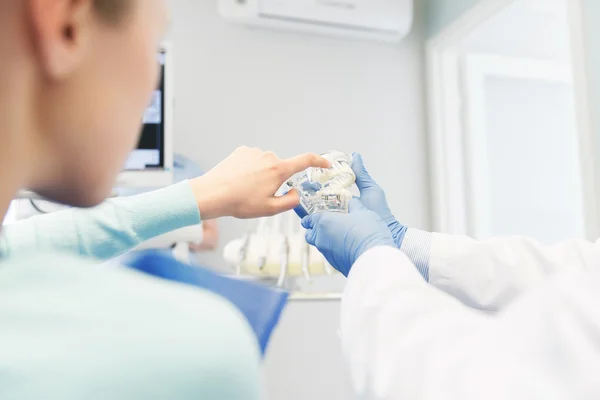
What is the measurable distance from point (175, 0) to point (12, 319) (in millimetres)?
1796

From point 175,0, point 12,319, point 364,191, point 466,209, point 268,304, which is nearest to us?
point 12,319

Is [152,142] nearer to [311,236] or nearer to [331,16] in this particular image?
[311,236]

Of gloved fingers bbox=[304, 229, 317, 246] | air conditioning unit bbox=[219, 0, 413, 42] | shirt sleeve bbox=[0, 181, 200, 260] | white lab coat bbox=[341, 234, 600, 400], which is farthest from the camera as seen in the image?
air conditioning unit bbox=[219, 0, 413, 42]

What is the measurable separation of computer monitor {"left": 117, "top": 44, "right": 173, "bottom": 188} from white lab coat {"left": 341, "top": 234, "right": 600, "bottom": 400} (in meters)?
0.87

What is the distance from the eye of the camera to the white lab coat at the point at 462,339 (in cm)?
38

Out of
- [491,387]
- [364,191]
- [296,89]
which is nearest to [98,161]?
[491,387]

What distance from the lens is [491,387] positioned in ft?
1.24

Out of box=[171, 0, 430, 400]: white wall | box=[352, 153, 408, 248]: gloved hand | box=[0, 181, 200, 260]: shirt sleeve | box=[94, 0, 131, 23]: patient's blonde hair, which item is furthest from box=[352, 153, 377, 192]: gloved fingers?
box=[171, 0, 430, 400]: white wall

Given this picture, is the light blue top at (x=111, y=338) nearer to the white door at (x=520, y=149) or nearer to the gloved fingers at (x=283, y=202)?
the gloved fingers at (x=283, y=202)

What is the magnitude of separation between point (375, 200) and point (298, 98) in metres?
1.03

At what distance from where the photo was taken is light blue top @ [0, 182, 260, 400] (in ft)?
0.53

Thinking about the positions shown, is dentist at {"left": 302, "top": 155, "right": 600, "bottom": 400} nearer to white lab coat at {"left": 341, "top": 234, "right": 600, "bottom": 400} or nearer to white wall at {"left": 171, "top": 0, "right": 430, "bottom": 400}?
white lab coat at {"left": 341, "top": 234, "right": 600, "bottom": 400}

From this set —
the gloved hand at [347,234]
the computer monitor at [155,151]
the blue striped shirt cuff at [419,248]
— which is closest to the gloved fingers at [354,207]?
the gloved hand at [347,234]

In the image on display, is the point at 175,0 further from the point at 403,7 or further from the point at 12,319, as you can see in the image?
the point at 12,319
